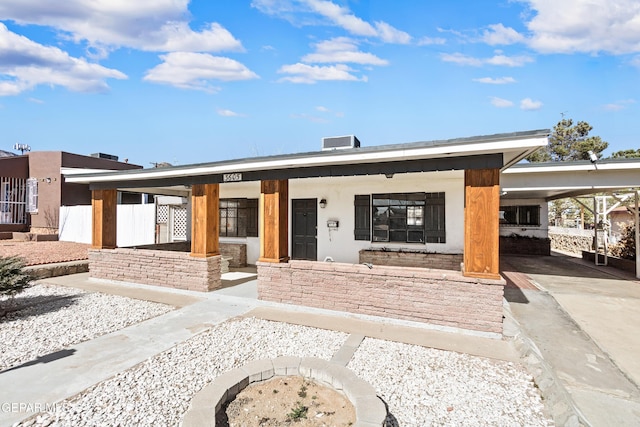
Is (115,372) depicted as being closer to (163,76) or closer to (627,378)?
(627,378)

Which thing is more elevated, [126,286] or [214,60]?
[214,60]

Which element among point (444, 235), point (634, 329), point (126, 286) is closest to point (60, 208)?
point (126, 286)

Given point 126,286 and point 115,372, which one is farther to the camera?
point 126,286

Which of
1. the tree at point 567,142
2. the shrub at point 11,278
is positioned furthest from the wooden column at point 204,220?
the tree at point 567,142

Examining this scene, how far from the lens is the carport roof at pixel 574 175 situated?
790cm

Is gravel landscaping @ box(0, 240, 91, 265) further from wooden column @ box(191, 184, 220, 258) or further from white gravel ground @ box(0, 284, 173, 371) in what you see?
wooden column @ box(191, 184, 220, 258)

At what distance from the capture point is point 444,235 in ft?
26.6

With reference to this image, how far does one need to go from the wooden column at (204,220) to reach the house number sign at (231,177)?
494 mm

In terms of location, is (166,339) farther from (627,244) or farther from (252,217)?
(627,244)

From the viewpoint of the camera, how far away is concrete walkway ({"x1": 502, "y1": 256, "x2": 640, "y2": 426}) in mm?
3061

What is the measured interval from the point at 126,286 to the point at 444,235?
806 cm

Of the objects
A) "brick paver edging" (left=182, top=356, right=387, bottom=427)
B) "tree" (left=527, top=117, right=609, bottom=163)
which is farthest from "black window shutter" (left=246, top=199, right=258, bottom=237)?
"tree" (left=527, top=117, right=609, bottom=163)

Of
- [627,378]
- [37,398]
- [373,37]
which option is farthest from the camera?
[373,37]

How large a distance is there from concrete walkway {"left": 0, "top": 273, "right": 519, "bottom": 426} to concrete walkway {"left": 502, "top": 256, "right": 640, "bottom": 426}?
2.17 feet
